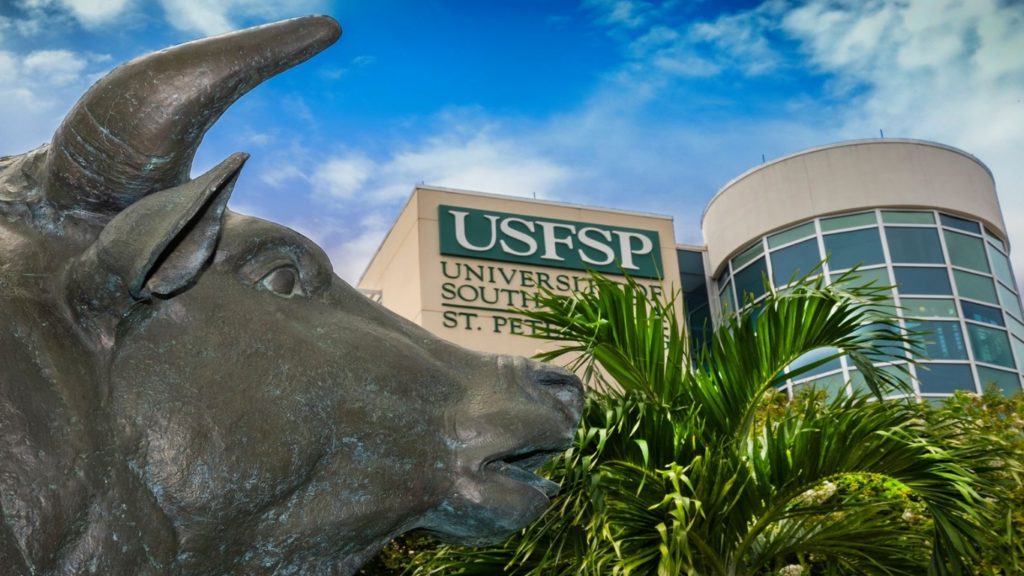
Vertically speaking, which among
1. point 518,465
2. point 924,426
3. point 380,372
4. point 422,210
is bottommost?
point 518,465

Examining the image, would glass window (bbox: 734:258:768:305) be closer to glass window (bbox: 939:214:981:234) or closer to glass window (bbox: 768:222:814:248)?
glass window (bbox: 768:222:814:248)

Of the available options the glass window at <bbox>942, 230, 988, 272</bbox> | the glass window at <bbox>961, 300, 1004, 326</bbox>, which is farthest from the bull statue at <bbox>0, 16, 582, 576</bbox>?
the glass window at <bbox>942, 230, 988, 272</bbox>

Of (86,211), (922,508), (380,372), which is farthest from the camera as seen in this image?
(922,508)

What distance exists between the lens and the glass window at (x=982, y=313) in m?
18.7

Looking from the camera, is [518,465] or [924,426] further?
[924,426]

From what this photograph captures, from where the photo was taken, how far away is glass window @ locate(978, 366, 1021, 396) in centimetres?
1790

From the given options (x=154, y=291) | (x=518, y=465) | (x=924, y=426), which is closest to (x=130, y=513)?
(x=154, y=291)

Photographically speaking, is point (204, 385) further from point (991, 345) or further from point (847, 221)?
point (847, 221)

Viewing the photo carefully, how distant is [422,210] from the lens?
1878 centimetres

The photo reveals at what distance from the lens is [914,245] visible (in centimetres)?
1916

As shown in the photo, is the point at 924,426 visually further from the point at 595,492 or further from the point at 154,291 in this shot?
the point at 154,291

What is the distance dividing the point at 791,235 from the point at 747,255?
3.05 ft

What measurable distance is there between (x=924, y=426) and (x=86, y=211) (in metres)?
5.08

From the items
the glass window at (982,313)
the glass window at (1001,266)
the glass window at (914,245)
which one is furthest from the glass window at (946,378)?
the glass window at (1001,266)
